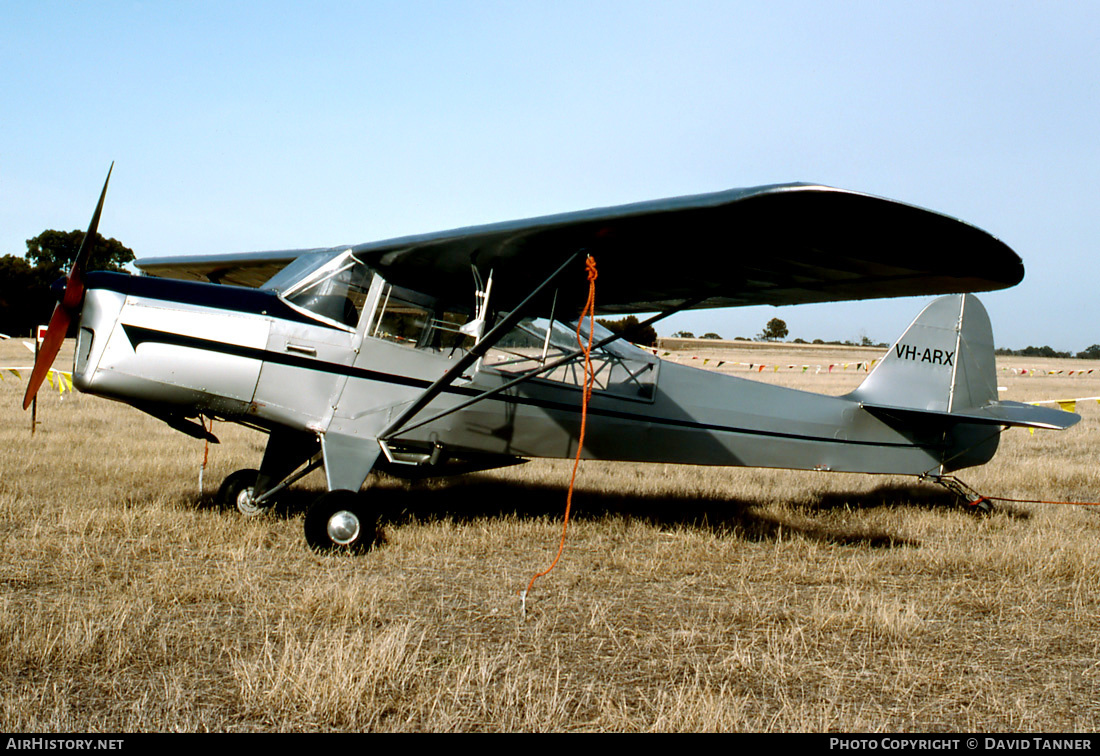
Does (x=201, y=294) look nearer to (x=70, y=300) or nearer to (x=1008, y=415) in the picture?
(x=70, y=300)

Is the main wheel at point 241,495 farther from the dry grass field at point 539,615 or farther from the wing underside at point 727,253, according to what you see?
the wing underside at point 727,253

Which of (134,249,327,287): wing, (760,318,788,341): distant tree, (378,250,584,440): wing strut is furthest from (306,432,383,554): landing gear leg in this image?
(760,318,788,341): distant tree

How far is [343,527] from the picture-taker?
538 cm

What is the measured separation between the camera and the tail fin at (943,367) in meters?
8.07

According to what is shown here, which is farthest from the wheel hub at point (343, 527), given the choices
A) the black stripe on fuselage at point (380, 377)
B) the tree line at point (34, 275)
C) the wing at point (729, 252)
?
the tree line at point (34, 275)

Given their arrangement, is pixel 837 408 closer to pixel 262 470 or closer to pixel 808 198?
pixel 808 198

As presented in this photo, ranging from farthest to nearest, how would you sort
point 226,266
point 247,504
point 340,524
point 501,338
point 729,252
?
1. point 226,266
2. point 247,504
3. point 501,338
4. point 340,524
5. point 729,252

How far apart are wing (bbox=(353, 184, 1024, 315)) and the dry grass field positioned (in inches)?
77.7

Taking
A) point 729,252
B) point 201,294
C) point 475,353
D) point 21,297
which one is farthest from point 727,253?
point 21,297

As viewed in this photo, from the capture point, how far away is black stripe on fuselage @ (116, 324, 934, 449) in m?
5.32

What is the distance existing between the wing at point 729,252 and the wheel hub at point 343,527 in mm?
1824

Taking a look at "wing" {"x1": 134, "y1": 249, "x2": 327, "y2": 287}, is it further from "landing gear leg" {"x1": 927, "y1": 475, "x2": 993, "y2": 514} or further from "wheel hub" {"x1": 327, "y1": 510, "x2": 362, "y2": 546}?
"landing gear leg" {"x1": 927, "y1": 475, "x2": 993, "y2": 514}

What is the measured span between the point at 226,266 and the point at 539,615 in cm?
677

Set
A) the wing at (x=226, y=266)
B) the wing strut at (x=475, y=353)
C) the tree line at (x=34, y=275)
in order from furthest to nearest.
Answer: the tree line at (x=34, y=275) → the wing at (x=226, y=266) → the wing strut at (x=475, y=353)
